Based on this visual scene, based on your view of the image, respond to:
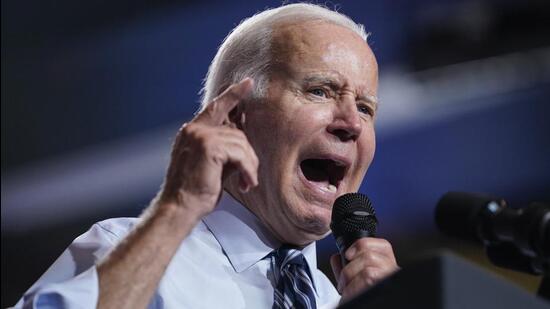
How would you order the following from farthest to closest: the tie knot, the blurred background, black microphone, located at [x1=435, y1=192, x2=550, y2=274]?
the blurred background
the tie knot
black microphone, located at [x1=435, y1=192, x2=550, y2=274]

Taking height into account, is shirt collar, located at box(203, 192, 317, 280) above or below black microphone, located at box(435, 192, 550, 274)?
below

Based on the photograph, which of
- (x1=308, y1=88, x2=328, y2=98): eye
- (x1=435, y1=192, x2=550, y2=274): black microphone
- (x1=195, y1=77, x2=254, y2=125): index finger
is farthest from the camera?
(x1=308, y1=88, x2=328, y2=98): eye

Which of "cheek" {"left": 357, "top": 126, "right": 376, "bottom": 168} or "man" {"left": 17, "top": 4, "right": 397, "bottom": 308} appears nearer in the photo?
"man" {"left": 17, "top": 4, "right": 397, "bottom": 308}

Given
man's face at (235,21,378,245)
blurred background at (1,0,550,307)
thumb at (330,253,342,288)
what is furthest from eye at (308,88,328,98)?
blurred background at (1,0,550,307)

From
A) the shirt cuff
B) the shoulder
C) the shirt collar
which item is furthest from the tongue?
the shirt cuff

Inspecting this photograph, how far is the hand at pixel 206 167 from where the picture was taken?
1349 mm

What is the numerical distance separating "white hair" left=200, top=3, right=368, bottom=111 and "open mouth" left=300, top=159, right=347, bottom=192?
0.58 ft

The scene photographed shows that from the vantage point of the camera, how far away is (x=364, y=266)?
4.86ft

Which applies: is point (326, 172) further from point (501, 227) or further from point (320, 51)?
point (501, 227)

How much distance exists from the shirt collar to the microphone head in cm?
20

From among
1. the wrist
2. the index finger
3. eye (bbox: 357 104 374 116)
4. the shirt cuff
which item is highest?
the index finger

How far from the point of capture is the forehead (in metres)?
1.87

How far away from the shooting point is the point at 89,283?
50.6 inches

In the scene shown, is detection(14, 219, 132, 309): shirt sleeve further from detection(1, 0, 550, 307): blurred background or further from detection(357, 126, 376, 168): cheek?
detection(1, 0, 550, 307): blurred background
